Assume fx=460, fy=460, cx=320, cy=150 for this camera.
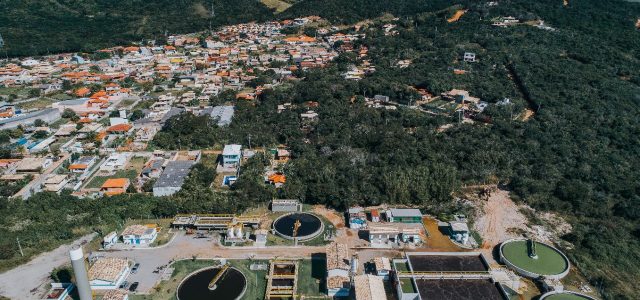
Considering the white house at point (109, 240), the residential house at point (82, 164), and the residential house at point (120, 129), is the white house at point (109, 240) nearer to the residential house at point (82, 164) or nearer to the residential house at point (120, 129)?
the residential house at point (82, 164)

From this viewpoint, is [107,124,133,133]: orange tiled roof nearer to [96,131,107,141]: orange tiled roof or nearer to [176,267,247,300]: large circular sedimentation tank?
[96,131,107,141]: orange tiled roof

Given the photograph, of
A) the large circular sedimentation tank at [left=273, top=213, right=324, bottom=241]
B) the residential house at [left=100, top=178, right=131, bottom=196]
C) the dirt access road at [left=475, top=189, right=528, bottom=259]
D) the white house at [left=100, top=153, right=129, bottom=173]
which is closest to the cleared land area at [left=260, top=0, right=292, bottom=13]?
the white house at [left=100, top=153, right=129, bottom=173]

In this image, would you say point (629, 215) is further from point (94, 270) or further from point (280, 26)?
point (280, 26)

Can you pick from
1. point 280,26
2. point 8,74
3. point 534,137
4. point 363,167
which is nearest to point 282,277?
point 363,167

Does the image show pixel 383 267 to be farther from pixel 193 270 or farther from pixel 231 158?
pixel 231 158

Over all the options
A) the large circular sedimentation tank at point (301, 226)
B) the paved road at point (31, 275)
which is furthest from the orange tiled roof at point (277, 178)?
the paved road at point (31, 275)

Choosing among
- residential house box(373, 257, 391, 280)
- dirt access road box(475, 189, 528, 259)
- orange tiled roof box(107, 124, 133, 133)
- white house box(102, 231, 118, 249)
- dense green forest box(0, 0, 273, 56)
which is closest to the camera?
residential house box(373, 257, 391, 280)
